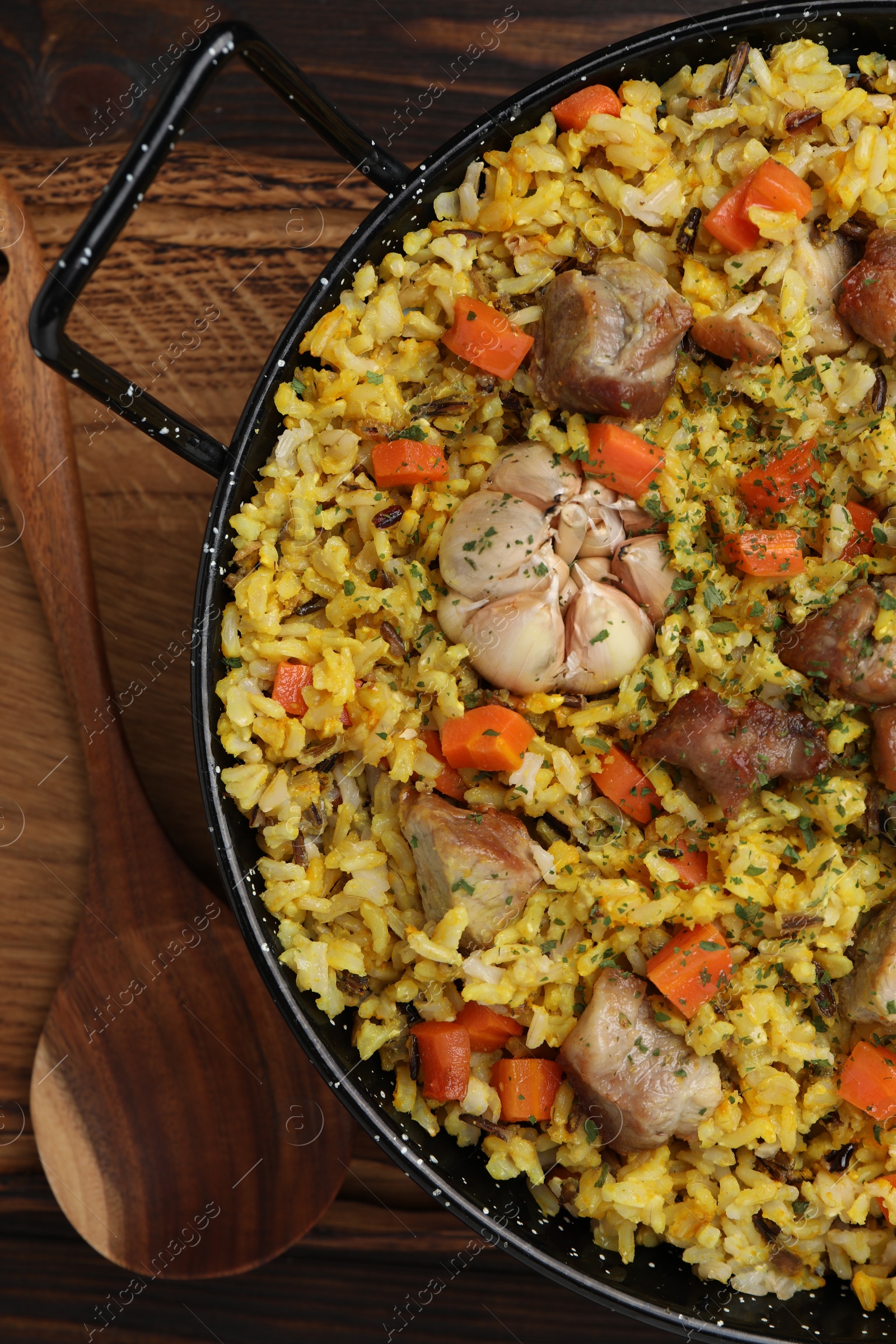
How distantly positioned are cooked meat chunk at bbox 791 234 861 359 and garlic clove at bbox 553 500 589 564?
0.92 metres

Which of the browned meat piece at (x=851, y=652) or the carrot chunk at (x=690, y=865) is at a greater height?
the browned meat piece at (x=851, y=652)

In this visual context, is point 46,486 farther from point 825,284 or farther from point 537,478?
point 825,284

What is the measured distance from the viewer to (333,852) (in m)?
2.96

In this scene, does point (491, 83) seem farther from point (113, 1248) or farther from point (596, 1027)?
point (113, 1248)

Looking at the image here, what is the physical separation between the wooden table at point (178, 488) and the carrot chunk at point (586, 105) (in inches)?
39.9

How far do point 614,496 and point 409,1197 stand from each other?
273 cm

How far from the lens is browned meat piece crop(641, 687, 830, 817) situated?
2852 millimetres

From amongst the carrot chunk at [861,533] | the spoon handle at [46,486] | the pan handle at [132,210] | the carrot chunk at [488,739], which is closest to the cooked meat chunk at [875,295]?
the carrot chunk at [861,533]

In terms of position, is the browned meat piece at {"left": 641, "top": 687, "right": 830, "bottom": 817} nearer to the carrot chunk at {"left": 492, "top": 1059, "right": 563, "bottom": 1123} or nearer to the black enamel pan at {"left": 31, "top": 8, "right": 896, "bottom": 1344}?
the carrot chunk at {"left": 492, "top": 1059, "right": 563, "bottom": 1123}

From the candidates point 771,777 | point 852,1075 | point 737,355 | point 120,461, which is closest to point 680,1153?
point 852,1075

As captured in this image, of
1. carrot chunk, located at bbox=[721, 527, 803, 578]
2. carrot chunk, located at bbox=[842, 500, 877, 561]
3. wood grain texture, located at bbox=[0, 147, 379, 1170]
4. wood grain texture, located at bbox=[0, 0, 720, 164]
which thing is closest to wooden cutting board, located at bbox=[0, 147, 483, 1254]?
wood grain texture, located at bbox=[0, 147, 379, 1170]

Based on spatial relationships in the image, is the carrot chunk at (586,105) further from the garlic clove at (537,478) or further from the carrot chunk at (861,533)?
the carrot chunk at (861,533)

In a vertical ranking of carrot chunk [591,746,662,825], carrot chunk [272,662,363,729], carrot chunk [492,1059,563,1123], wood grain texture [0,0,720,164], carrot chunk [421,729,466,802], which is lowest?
carrot chunk [492,1059,563,1123]

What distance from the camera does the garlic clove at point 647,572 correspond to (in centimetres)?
298
